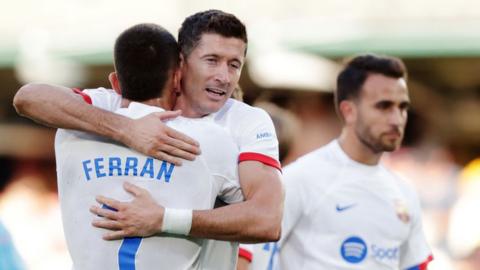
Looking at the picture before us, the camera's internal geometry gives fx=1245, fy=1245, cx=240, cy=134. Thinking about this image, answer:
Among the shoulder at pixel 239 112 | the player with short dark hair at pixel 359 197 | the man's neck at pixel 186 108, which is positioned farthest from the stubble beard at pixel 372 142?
the man's neck at pixel 186 108

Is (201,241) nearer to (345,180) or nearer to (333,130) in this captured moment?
(345,180)

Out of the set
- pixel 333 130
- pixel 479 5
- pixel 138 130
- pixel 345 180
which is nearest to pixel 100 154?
pixel 138 130

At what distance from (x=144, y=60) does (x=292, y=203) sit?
2.07m

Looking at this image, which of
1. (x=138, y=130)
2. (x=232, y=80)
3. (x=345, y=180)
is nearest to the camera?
(x=138, y=130)

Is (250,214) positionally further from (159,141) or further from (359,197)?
(359,197)

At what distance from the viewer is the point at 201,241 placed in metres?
5.32

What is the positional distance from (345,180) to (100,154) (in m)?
2.40

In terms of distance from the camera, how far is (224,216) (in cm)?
514

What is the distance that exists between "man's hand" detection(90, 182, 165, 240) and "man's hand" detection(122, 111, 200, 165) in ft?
0.54

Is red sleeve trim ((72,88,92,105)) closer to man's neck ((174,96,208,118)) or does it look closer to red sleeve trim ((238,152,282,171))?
man's neck ((174,96,208,118))

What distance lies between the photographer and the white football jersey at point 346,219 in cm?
698

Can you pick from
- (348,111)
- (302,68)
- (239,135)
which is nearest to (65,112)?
(239,135)

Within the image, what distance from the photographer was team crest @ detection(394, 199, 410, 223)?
7.21m

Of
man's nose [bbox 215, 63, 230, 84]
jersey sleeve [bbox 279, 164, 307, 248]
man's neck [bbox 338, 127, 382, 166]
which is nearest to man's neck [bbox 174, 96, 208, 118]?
man's nose [bbox 215, 63, 230, 84]
